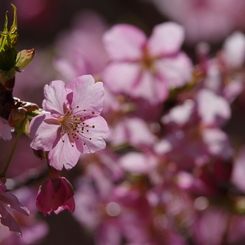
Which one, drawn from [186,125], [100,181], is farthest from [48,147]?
[100,181]

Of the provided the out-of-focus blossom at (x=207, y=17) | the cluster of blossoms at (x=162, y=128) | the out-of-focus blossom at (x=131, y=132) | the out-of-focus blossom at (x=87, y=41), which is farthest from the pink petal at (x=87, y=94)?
the out-of-focus blossom at (x=207, y=17)

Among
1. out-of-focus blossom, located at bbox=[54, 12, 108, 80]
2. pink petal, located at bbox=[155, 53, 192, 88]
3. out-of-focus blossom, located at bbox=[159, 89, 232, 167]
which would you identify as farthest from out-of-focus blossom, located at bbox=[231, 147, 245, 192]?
out-of-focus blossom, located at bbox=[54, 12, 108, 80]

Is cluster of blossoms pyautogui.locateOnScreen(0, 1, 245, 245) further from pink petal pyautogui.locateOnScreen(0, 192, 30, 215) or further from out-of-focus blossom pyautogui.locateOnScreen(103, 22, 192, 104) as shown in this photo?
pink petal pyautogui.locateOnScreen(0, 192, 30, 215)

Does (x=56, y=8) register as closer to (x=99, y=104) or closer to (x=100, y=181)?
(x=100, y=181)

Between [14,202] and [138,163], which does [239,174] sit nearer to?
[138,163]

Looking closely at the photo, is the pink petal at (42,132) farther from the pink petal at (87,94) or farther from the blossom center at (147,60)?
the blossom center at (147,60)

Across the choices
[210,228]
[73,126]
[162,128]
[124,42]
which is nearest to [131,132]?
[162,128]
